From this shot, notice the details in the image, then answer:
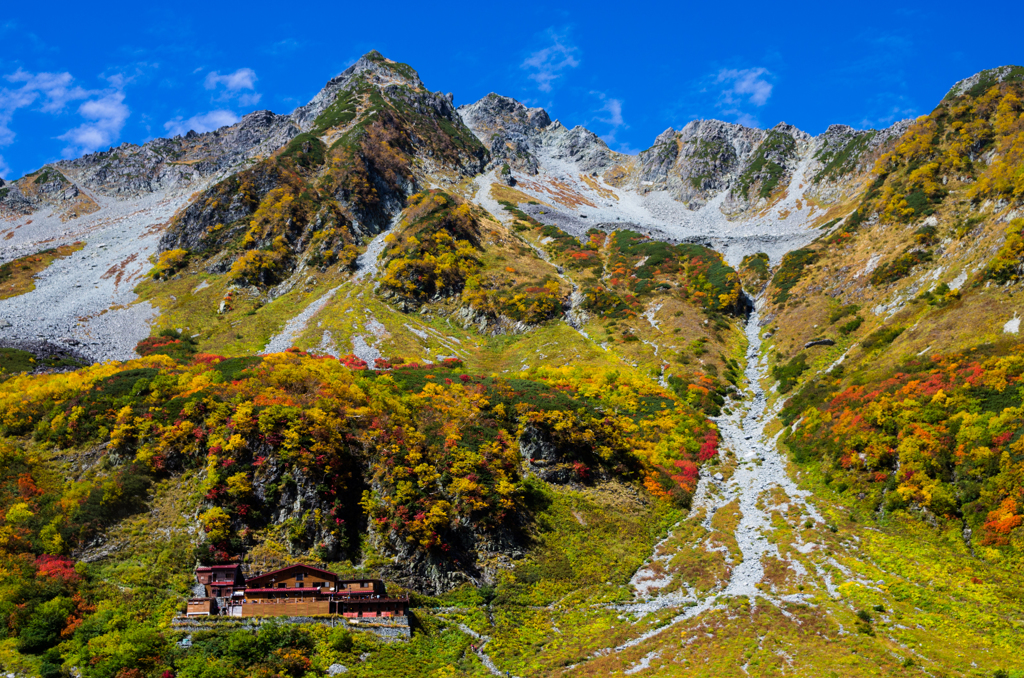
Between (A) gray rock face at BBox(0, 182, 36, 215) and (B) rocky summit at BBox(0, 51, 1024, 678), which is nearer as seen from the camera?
(B) rocky summit at BBox(0, 51, 1024, 678)

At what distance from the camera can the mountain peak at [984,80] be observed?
94363 millimetres

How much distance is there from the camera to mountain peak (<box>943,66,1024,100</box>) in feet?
310

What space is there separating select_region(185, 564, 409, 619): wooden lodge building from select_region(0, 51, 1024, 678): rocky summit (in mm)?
161

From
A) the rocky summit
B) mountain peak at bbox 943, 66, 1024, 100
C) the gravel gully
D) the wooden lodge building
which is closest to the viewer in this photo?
the rocky summit

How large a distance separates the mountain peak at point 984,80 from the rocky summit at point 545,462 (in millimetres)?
3138

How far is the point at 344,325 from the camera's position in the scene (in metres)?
78.3

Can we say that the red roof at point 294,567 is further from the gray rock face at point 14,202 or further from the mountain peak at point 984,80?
the gray rock face at point 14,202

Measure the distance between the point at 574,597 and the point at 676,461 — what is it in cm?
1974

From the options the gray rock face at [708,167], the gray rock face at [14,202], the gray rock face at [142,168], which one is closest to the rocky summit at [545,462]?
the gray rock face at [708,167]

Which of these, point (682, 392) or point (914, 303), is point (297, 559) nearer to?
point (682, 392)

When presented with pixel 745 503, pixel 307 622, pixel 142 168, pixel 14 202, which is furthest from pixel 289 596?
pixel 142 168

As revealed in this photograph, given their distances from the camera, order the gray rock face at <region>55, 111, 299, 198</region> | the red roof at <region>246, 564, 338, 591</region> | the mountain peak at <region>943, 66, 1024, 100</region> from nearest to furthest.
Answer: the red roof at <region>246, 564, 338, 591</region> < the mountain peak at <region>943, 66, 1024, 100</region> < the gray rock face at <region>55, 111, 299, 198</region>

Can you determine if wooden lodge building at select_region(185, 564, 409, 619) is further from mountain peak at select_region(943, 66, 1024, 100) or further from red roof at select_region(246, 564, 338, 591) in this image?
mountain peak at select_region(943, 66, 1024, 100)

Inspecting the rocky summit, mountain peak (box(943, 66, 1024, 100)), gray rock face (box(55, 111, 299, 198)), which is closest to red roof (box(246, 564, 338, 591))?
the rocky summit
